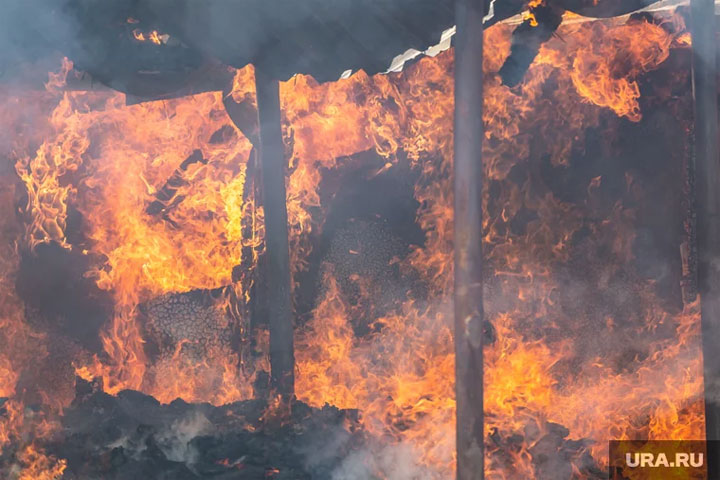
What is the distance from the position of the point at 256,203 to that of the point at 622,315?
16.4 feet

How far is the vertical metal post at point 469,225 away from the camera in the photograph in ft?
12.8

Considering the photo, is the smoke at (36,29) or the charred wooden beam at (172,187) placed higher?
the charred wooden beam at (172,187)

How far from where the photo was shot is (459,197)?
3.97 m

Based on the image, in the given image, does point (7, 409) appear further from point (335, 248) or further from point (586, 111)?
point (586, 111)

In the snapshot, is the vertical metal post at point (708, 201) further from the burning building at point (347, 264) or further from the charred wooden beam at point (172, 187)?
the charred wooden beam at point (172, 187)

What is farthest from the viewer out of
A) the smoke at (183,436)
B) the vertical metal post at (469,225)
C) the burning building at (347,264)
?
the burning building at (347,264)

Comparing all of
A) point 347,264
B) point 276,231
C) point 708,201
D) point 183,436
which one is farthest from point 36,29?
point 708,201

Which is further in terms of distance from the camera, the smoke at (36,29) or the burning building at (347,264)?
the burning building at (347,264)

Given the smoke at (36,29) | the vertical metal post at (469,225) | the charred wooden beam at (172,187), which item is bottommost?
the vertical metal post at (469,225)

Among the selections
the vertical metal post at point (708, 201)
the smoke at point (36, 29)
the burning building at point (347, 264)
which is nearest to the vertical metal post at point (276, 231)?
the burning building at point (347, 264)

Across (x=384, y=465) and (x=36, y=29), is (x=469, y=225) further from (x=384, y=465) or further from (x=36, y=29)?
(x=36, y=29)

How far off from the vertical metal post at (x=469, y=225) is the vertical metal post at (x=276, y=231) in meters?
2.68

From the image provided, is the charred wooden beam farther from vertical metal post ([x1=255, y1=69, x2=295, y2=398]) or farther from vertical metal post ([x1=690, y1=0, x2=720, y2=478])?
vertical metal post ([x1=690, y1=0, x2=720, y2=478])

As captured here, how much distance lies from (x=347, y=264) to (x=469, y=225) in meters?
4.21
